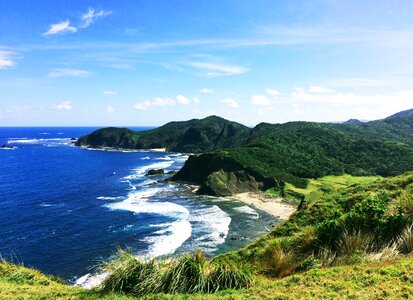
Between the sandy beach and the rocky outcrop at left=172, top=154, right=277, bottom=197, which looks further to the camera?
the rocky outcrop at left=172, top=154, right=277, bottom=197

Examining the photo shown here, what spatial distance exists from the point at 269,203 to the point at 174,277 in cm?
6863

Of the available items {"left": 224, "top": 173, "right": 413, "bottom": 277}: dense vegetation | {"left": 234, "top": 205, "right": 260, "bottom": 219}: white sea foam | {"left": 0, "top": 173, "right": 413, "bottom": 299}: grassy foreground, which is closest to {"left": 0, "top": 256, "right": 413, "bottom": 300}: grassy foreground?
{"left": 0, "top": 173, "right": 413, "bottom": 299}: grassy foreground

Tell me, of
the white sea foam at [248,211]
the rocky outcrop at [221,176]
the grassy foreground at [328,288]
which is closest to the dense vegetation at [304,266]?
the grassy foreground at [328,288]

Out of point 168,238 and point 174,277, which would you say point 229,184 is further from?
point 174,277

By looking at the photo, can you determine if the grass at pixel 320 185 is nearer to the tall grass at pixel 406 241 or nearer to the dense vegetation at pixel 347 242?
the dense vegetation at pixel 347 242

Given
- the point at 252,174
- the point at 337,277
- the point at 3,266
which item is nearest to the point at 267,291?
the point at 337,277

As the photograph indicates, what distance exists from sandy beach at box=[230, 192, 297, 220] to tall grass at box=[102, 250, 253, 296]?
55.4 metres

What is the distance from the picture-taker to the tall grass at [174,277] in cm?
995

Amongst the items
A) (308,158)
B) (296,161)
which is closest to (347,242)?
(296,161)

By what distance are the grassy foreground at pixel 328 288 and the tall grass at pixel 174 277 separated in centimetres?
44

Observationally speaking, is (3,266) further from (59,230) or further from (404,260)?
(59,230)

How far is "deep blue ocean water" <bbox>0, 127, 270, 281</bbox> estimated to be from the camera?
4412 centimetres

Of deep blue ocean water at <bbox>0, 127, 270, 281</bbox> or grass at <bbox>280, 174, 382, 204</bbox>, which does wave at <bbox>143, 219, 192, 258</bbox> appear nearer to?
deep blue ocean water at <bbox>0, 127, 270, 281</bbox>

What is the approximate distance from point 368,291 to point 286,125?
646ft
